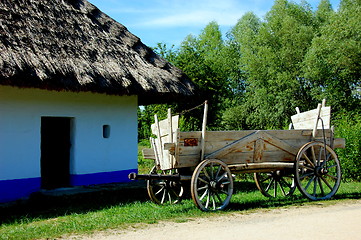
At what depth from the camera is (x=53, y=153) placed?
10.7 meters

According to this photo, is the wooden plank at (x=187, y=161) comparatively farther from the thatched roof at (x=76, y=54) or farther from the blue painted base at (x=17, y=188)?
the blue painted base at (x=17, y=188)

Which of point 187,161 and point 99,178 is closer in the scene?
point 187,161

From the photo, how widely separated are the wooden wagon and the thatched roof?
2313 mm

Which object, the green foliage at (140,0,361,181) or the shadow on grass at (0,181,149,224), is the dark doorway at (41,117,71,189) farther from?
the green foliage at (140,0,361,181)

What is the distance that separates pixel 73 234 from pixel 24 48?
4.44m

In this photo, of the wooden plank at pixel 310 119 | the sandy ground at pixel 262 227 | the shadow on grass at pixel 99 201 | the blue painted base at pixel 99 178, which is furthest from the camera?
the blue painted base at pixel 99 178

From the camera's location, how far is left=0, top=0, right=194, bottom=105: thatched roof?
821cm

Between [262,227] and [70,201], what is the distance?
14.0 ft

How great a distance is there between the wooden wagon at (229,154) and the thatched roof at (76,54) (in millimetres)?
2313

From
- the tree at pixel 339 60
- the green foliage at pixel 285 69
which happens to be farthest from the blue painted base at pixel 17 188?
the tree at pixel 339 60

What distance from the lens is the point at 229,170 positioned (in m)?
6.91

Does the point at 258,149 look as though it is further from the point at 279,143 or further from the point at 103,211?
the point at 103,211

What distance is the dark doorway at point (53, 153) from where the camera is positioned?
33.3 feet

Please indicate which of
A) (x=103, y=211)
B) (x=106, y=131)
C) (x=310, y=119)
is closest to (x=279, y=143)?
(x=310, y=119)
